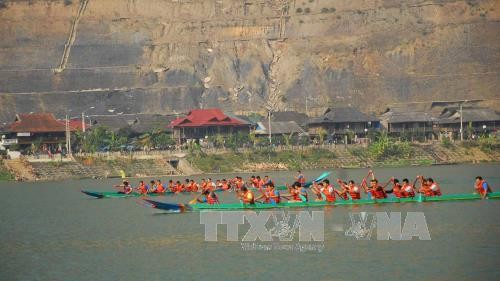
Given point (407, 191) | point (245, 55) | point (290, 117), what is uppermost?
point (245, 55)

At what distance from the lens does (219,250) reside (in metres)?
43.1

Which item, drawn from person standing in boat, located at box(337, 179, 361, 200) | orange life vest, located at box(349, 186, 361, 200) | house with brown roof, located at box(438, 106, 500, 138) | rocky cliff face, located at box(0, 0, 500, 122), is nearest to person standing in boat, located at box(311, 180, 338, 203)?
person standing in boat, located at box(337, 179, 361, 200)

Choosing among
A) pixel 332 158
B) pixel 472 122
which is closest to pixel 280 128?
pixel 332 158

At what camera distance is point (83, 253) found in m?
44.5

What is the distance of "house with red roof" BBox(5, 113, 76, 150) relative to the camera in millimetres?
107938

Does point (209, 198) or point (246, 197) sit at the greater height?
point (246, 197)

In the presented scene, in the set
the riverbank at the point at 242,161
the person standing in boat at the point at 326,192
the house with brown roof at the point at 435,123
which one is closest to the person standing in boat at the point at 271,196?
the person standing in boat at the point at 326,192

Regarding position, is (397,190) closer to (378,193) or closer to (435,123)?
(378,193)

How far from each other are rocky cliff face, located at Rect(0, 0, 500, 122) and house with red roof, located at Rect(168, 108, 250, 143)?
26239 mm

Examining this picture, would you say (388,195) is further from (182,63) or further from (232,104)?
(182,63)

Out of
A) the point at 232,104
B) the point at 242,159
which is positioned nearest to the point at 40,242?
the point at 242,159

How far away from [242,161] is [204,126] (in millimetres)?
15571

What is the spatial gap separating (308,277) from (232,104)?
112572 mm

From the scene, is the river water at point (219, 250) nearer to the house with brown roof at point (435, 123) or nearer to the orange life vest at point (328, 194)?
the orange life vest at point (328, 194)
